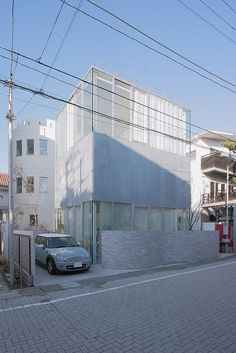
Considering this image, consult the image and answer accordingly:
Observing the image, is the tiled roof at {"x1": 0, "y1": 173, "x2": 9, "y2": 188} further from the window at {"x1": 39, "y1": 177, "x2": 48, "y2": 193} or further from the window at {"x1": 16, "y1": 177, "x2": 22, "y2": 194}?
the window at {"x1": 39, "y1": 177, "x2": 48, "y2": 193}

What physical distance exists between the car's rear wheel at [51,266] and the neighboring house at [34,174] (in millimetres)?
12392

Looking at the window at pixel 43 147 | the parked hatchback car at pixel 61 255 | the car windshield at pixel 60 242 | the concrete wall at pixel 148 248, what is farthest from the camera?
the window at pixel 43 147

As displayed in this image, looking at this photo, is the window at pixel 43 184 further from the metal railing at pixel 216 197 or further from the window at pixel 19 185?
the metal railing at pixel 216 197

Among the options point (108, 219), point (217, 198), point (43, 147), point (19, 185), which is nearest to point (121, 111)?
point (108, 219)

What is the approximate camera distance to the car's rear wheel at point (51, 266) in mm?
13234

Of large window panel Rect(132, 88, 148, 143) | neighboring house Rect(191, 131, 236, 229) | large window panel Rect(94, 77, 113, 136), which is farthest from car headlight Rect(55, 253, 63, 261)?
neighboring house Rect(191, 131, 236, 229)

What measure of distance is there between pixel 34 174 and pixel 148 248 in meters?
14.5

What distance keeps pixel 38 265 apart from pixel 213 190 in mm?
22648

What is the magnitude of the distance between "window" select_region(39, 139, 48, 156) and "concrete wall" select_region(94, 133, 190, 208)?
10678 millimetres

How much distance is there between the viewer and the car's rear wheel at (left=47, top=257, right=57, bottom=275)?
43.4 feet

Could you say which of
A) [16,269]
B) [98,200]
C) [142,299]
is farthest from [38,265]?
[142,299]

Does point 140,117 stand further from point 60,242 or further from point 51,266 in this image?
point 51,266

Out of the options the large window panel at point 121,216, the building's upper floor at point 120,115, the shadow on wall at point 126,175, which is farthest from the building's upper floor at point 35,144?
the large window panel at point 121,216

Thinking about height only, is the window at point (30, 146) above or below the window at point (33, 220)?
above
